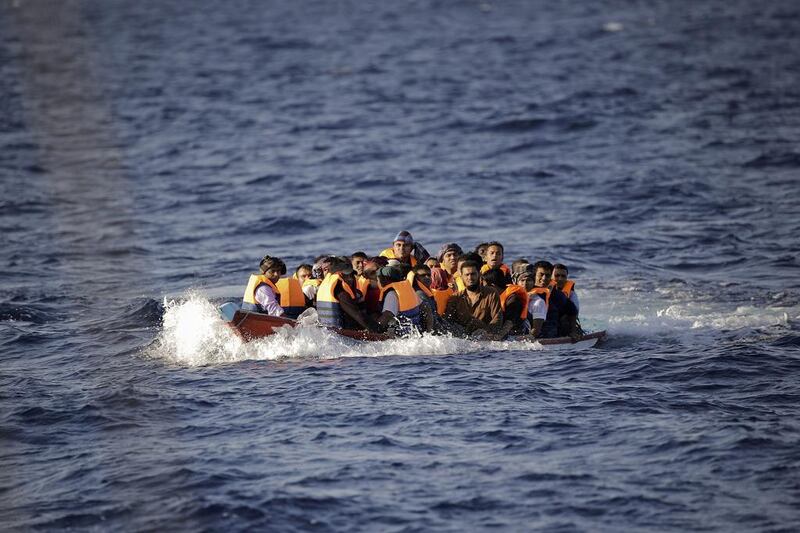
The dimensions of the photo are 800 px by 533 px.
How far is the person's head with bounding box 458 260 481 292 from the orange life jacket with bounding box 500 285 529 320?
401mm

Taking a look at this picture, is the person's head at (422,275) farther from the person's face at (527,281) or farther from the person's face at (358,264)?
the person's face at (527,281)

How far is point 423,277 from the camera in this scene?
55.9ft

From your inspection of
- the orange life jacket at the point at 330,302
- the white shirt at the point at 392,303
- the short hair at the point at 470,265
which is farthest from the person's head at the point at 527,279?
the orange life jacket at the point at 330,302

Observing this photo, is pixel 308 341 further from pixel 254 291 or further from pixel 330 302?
pixel 254 291

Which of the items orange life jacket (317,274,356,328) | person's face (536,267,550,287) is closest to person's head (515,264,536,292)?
person's face (536,267,550,287)

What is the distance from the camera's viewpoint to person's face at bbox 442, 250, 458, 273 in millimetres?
17906

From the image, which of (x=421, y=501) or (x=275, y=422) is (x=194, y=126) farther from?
(x=421, y=501)

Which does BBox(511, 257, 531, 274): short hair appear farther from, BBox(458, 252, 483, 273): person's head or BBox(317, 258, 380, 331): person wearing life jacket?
BBox(317, 258, 380, 331): person wearing life jacket

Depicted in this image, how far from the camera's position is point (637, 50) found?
5638 centimetres

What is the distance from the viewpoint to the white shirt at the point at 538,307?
17078 millimetres

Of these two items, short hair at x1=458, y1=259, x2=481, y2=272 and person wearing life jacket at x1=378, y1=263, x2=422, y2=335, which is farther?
short hair at x1=458, y1=259, x2=481, y2=272

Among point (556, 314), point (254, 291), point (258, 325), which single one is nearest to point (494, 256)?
point (556, 314)

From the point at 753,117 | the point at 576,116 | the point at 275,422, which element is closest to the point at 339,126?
the point at 576,116

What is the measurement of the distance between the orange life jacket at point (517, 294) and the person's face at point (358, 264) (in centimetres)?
203
